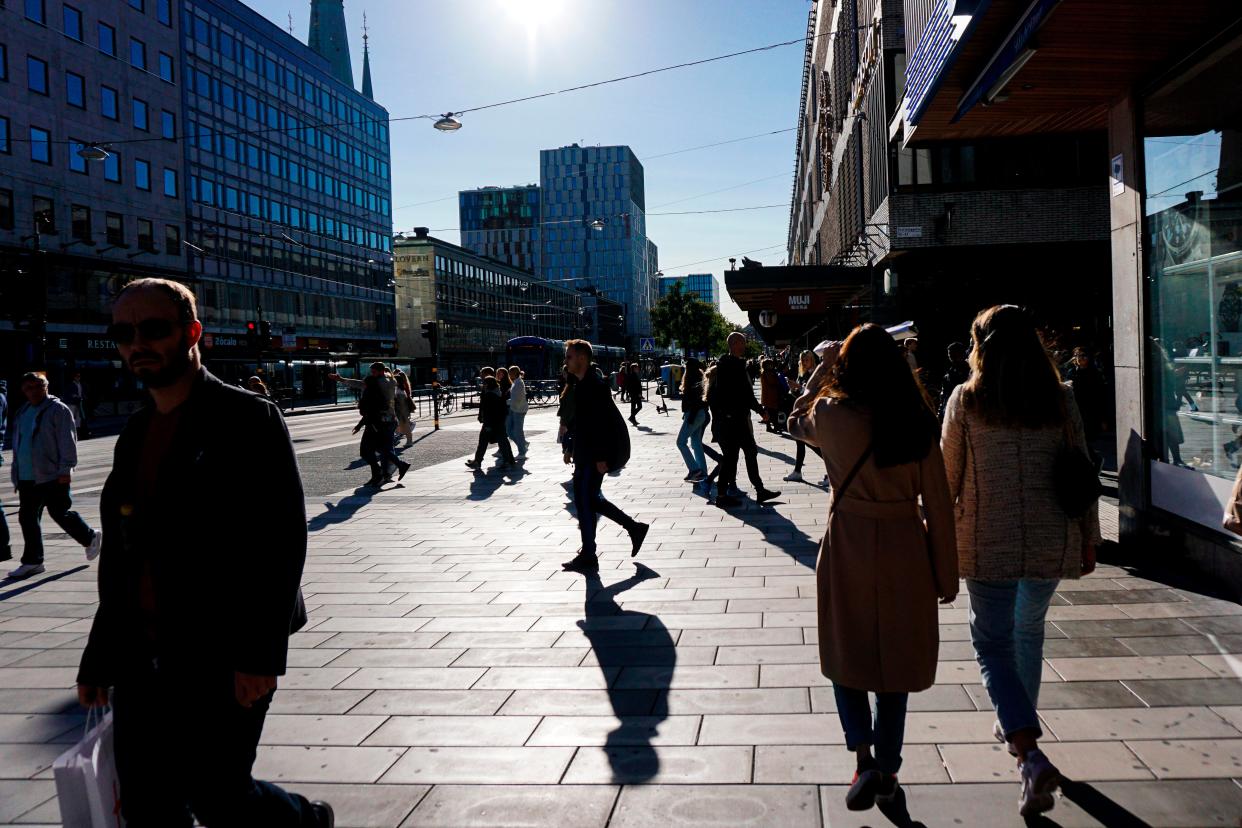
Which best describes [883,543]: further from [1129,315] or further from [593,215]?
[593,215]

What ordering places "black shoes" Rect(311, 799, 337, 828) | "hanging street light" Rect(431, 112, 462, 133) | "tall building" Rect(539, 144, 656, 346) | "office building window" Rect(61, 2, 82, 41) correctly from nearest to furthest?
"black shoes" Rect(311, 799, 337, 828), "hanging street light" Rect(431, 112, 462, 133), "office building window" Rect(61, 2, 82, 41), "tall building" Rect(539, 144, 656, 346)

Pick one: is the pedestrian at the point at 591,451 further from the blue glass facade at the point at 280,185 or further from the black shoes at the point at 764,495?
the blue glass facade at the point at 280,185

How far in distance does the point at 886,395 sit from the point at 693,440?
380 inches

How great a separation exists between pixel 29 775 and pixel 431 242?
83.3 m

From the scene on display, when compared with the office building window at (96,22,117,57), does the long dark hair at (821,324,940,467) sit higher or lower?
lower

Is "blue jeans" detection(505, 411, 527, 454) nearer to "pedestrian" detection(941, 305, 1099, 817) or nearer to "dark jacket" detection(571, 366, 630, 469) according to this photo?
"dark jacket" detection(571, 366, 630, 469)

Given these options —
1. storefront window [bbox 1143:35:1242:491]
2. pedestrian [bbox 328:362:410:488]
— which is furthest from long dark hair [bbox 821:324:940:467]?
pedestrian [bbox 328:362:410:488]

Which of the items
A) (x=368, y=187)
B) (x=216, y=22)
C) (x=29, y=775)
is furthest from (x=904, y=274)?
(x=368, y=187)

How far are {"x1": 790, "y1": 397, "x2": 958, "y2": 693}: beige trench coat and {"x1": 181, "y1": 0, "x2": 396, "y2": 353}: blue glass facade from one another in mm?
43251

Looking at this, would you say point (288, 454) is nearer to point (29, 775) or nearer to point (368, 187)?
point (29, 775)

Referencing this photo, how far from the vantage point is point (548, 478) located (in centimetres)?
1392

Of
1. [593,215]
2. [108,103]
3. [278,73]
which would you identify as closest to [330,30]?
[593,215]

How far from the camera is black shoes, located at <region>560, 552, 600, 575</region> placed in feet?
23.7

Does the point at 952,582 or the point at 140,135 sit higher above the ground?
the point at 140,135
